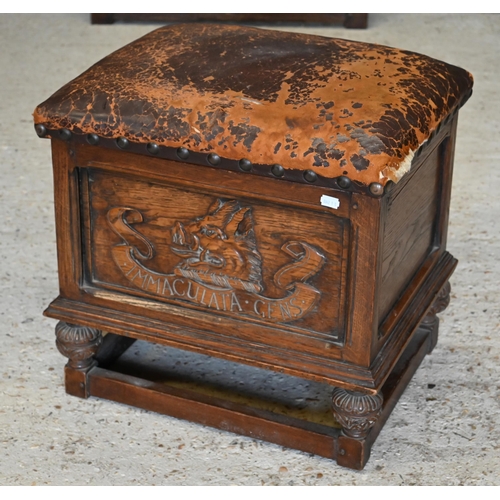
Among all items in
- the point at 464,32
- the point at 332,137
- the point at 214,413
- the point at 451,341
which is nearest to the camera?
the point at 332,137

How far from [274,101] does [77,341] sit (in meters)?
0.61

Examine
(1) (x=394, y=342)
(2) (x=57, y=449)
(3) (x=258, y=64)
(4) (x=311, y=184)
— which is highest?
(3) (x=258, y=64)

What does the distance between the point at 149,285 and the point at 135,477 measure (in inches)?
13.3

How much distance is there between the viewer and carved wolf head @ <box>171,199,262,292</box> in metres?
1.77

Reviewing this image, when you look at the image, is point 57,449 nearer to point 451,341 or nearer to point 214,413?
point 214,413

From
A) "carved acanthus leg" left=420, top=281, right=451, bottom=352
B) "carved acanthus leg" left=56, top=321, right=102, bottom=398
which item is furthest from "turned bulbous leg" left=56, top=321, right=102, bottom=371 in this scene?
"carved acanthus leg" left=420, top=281, right=451, bottom=352

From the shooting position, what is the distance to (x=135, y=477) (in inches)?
73.3

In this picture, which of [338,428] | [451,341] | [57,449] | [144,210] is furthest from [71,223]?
[451,341]

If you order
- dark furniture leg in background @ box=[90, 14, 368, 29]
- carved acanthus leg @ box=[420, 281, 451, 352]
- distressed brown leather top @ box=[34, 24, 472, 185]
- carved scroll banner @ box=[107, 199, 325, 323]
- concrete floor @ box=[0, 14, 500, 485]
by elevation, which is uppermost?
distressed brown leather top @ box=[34, 24, 472, 185]

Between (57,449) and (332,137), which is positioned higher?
(332,137)

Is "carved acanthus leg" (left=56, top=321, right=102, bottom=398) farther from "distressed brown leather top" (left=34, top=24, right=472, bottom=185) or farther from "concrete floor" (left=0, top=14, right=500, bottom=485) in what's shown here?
"distressed brown leather top" (left=34, top=24, right=472, bottom=185)

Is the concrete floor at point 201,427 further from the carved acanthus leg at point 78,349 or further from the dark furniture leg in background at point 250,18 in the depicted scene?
the dark furniture leg in background at point 250,18

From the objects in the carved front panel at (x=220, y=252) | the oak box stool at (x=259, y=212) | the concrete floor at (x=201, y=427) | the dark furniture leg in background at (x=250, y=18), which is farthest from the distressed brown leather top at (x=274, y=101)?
the dark furniture leg in background at (x=250, y=18)

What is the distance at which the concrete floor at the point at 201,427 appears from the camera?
1.87 m
